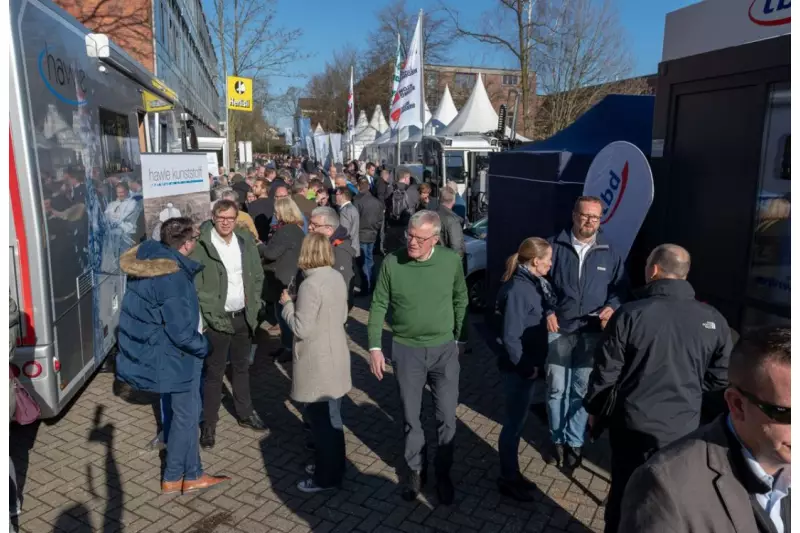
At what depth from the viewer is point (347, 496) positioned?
405 cm

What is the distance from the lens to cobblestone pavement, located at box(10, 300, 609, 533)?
3.75m

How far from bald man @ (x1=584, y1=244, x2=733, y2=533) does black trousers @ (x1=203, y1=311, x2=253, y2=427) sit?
9.39 feet

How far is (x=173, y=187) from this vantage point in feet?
22.1

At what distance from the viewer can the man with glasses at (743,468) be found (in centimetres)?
143

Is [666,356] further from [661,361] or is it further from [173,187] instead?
[173,187]

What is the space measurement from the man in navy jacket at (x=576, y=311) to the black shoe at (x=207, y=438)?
2.65 meters

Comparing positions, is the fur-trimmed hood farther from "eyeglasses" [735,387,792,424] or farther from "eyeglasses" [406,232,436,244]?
"eyeglasses" [735,387,792,424]

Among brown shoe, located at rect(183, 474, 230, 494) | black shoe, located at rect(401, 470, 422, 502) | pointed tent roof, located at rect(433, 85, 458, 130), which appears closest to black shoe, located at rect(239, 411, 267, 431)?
Result: brown shoe, located at rect(183, 474, 230, 494)

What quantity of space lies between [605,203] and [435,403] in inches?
86.2

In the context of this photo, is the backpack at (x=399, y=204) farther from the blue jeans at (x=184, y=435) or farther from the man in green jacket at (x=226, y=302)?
the blue jeans at (x=184, y=435)

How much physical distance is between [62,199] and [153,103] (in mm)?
4111

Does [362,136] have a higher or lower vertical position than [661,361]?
higher

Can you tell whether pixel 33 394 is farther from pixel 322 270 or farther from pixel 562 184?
pixel 562 184

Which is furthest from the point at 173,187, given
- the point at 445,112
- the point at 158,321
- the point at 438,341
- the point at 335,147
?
the point at 445,112
